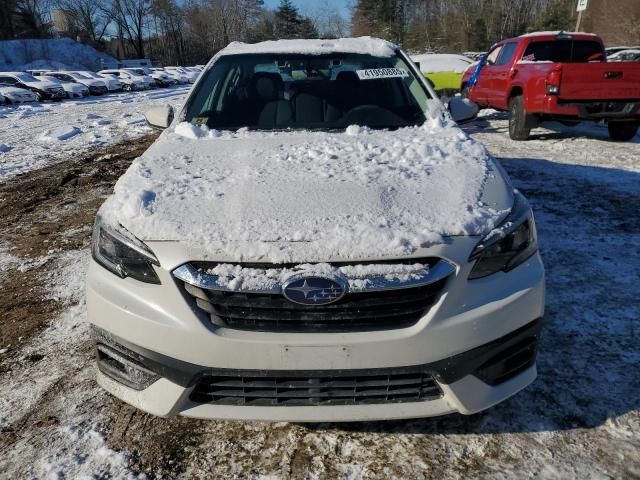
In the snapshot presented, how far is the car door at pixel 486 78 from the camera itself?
10.1 meters

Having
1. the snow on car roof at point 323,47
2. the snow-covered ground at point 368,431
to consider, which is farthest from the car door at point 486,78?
the snow-covered ground at point 368,431

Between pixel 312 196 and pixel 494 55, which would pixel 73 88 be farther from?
pixel 312 196

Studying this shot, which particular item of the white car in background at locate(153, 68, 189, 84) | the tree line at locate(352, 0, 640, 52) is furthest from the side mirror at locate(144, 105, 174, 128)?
the tree line at locate(352, 0, 640, 52)

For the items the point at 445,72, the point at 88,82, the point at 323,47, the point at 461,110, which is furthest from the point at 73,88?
the point at 461,110

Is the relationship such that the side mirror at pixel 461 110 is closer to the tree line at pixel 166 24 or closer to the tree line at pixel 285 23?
the tree line at pixel 285 23

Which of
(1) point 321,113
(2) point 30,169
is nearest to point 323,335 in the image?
(1) point 321,113

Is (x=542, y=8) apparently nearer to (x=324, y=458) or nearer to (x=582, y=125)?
(x=582, y=125)

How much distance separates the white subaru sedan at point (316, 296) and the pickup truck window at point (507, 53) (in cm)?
823

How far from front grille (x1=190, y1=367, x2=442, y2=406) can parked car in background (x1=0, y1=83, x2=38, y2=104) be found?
77.6 ft

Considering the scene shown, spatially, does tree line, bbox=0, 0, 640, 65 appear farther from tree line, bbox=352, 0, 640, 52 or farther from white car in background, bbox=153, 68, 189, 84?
white car in background, bbox=153, 68, 189, 84

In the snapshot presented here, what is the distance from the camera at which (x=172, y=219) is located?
196 centimetres

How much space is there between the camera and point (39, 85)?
23641 mm

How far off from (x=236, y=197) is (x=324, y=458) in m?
1.12

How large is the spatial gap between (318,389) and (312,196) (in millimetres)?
766
